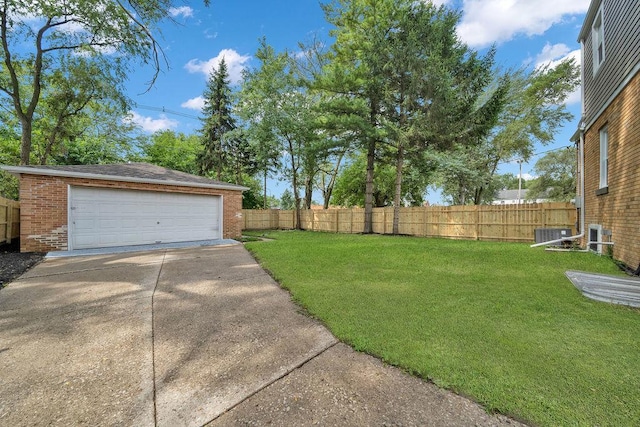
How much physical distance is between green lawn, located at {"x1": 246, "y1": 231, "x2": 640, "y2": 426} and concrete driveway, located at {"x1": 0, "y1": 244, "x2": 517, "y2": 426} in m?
0.23

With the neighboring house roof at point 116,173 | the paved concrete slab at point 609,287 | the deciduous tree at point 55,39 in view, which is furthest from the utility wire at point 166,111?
the paved concrete slab at point 609,287

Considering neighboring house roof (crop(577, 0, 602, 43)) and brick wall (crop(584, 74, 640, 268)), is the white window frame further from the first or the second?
neighboring house roof (crop(577, 0, 602, 43))

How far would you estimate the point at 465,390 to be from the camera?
1.77m

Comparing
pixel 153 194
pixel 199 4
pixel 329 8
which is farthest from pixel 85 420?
A: pixel 329 8

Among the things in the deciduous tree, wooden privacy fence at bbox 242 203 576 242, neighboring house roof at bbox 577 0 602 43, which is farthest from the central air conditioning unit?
the deciduous tree

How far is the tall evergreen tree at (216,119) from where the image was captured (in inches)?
757

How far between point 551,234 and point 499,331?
7.52 m

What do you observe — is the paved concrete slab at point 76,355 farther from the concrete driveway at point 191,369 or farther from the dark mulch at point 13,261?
the dark mulch at point 13,261

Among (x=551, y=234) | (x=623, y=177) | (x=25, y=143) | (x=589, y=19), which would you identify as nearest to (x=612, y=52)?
(x=589, y=19)

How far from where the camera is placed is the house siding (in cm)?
481

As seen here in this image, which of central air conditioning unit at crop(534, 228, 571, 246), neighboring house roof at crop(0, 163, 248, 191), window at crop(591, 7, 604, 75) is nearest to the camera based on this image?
window at crop(591, 7, 604, 75)

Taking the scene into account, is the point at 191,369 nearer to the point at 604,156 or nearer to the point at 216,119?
the point at 604,156

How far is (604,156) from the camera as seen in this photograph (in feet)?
21.2

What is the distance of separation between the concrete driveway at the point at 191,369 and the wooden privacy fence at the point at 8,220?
20.8 feet
